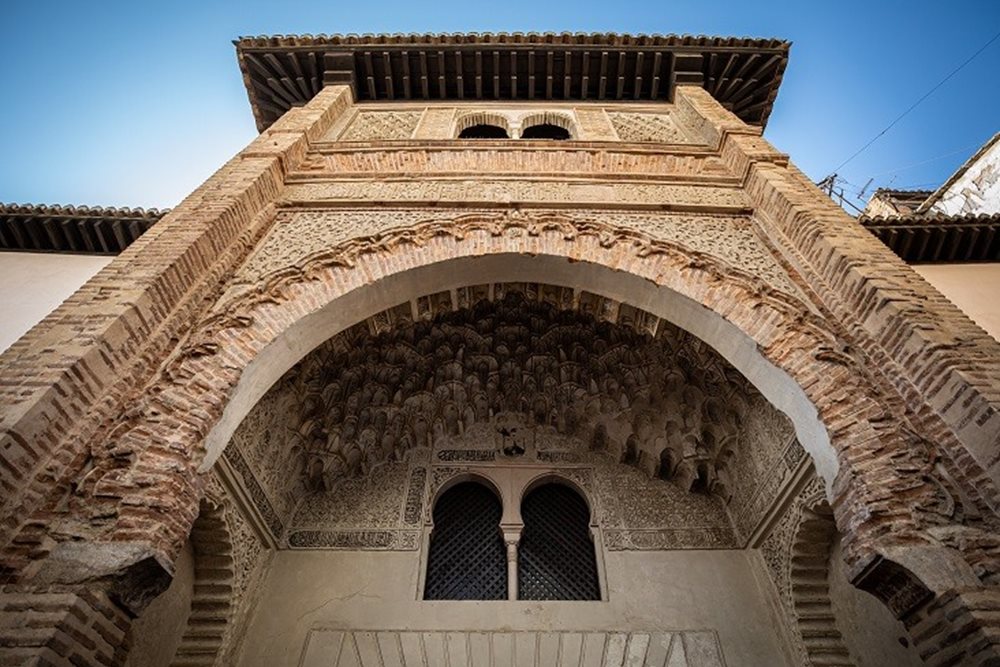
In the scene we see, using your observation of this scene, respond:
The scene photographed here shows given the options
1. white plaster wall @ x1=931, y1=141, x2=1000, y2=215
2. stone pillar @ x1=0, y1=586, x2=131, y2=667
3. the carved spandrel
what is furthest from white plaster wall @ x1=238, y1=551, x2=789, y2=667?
white plaster wall @ x1=931, y1=141, x2=1000, y2=215

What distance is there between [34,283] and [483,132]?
4.61m

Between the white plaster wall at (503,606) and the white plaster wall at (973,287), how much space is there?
2758 millimetres

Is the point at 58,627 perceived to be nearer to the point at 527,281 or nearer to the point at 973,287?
the point at 527,281

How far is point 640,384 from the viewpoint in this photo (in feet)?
14.7

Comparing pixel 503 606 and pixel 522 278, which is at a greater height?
pixel 522 278

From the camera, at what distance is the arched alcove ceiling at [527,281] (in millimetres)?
2805

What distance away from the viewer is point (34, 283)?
15.7 ft

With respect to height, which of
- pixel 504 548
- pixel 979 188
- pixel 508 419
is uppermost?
pixel 979 188

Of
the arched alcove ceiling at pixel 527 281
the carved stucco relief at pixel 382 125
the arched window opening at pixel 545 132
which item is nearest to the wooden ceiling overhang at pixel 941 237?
the arched alcove ceiling at pixel 527 281

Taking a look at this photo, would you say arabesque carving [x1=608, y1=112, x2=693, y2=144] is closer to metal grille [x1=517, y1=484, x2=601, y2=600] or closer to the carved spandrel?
the carved spandrel

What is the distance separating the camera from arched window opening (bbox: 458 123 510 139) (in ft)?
20.3

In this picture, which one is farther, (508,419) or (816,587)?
(508,419)

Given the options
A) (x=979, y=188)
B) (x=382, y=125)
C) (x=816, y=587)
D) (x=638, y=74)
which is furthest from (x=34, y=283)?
(x=979, y=188)

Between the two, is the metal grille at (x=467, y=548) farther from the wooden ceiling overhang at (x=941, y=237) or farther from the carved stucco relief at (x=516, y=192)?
the wooden ceiling overhang at (x=941, y=237)
